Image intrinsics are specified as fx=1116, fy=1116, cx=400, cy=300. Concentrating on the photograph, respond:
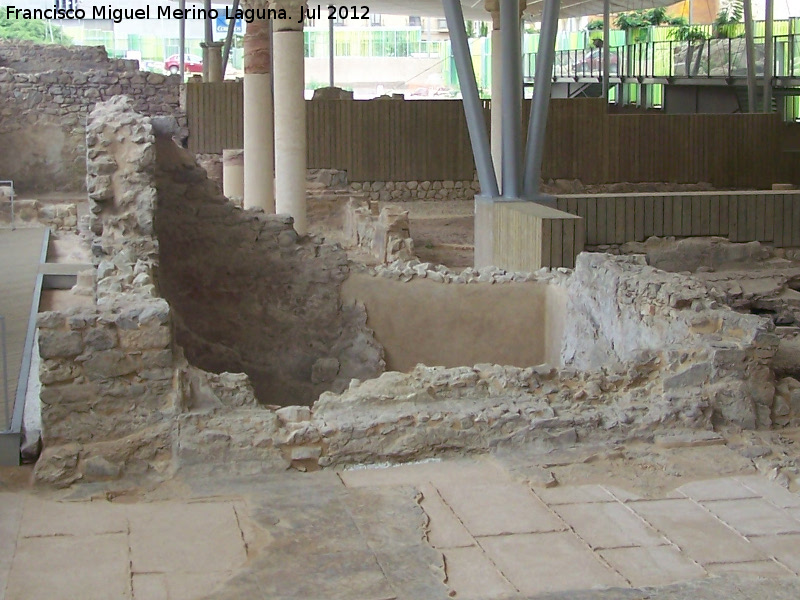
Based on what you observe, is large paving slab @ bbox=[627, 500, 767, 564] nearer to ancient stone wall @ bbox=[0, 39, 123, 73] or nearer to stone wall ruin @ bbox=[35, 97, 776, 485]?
stone wall ruin @ bbox=[35, 97, 776, 485]

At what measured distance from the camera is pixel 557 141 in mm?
21750

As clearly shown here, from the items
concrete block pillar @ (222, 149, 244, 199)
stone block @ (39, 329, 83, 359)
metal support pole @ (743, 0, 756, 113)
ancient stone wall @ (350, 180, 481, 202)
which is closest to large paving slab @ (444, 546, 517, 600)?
stone block @ (39, 329, 83, 359)

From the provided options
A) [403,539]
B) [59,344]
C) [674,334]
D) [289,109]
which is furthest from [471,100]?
[403,539]

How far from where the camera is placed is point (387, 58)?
5066 cm

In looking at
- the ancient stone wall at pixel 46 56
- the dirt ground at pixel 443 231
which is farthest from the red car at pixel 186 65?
the dirt ground at pixel 443 231

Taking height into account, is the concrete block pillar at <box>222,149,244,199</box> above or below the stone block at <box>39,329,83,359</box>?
above

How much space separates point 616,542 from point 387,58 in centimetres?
4726

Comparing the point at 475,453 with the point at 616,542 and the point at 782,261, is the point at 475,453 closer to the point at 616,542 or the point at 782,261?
the point at 616,542

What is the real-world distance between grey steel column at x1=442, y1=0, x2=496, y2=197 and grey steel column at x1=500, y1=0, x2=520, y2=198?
0.18m

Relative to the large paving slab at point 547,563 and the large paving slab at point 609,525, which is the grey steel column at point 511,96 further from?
the large paving slab at point 547,563

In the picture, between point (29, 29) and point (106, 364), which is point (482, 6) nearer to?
point (29, 29)

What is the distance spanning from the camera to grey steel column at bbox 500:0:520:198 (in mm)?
12773

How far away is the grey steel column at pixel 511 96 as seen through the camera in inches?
503

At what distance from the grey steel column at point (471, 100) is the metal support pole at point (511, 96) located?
0.58 feet
